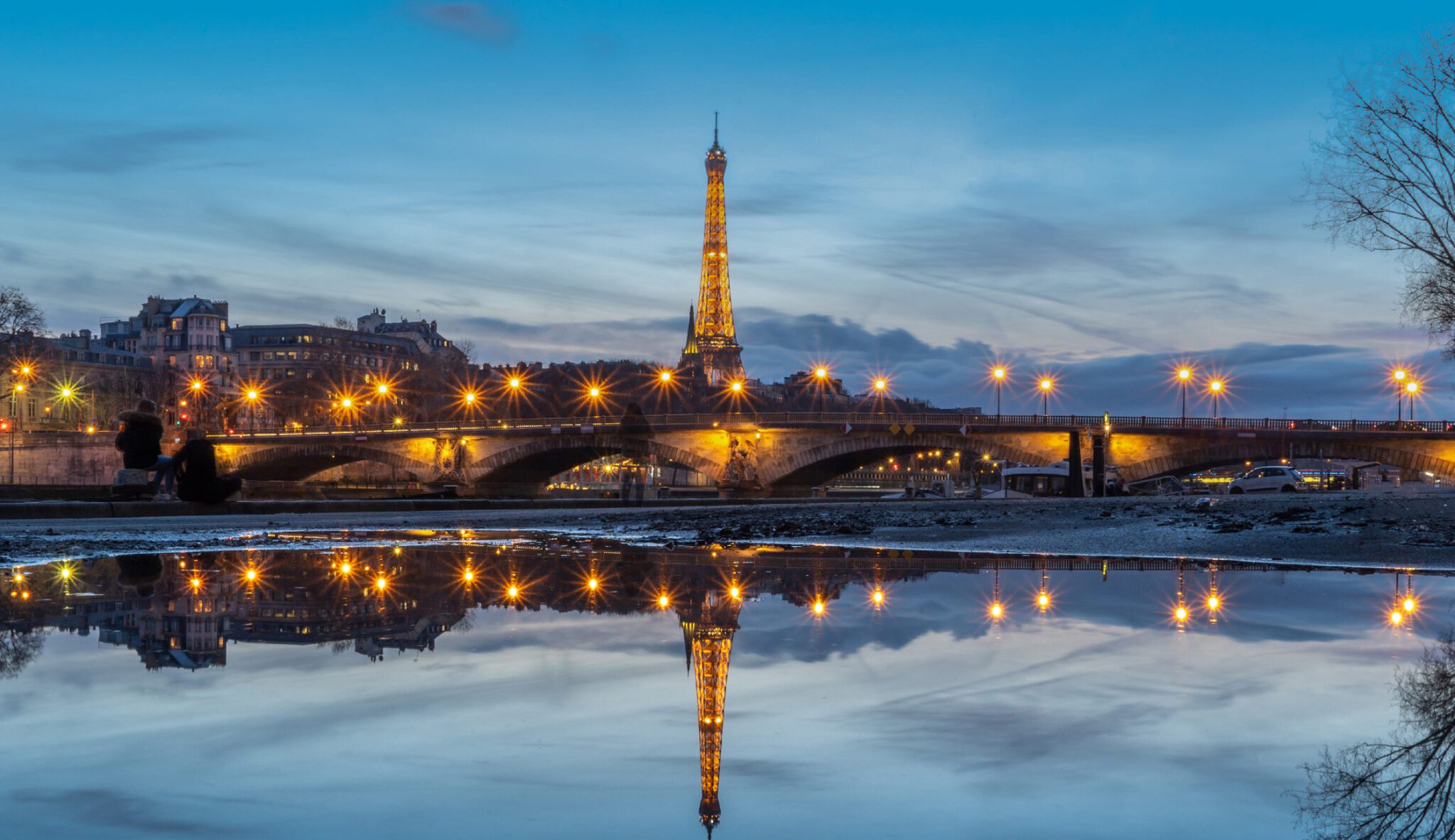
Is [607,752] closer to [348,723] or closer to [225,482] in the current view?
[348,723]

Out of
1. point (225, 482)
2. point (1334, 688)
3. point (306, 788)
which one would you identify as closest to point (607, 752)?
point (306, 788)

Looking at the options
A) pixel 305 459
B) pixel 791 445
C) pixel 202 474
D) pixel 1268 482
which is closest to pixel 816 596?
pixel 202 474

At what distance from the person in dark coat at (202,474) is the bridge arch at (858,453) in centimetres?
5117

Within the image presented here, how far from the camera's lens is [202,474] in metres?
27.8

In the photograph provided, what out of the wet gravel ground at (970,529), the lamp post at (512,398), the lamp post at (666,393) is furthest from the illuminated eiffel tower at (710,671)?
the lamp post at (512,398)

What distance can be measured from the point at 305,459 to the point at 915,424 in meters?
56.2

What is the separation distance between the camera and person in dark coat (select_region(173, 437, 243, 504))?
88.1 ft

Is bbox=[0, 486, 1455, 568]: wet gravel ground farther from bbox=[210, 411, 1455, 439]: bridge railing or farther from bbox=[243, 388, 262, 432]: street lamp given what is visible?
bbox=[243, 388, 262, 432]: street lamp

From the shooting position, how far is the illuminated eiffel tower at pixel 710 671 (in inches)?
170

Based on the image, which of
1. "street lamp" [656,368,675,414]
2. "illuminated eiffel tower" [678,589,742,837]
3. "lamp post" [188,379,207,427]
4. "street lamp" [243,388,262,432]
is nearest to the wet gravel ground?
"illuminated eiffel tower" [678,589,742,837]

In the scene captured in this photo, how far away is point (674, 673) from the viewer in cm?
671

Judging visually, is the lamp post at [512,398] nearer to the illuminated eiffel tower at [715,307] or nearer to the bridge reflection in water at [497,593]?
the illuminated eiffel tower at [715,307]

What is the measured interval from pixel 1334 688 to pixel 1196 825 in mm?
2914

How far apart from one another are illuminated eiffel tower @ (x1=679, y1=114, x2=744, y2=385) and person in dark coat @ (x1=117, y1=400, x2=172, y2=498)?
153918 mm
